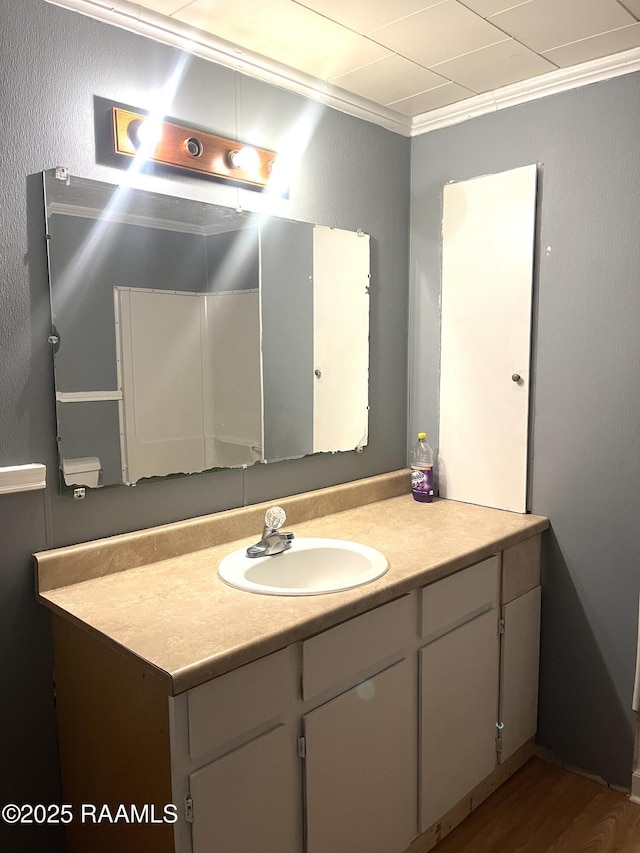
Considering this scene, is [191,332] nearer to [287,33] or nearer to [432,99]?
[287,33]

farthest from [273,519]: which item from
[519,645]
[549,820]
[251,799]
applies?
[549,820]

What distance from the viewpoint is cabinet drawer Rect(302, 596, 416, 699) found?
4.95 feet

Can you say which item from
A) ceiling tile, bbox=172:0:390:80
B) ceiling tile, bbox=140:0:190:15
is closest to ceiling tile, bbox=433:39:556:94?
ceiling tile, bbox=172:0:390:80

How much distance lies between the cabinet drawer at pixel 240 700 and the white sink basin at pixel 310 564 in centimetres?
34

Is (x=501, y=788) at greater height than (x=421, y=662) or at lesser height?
lesser

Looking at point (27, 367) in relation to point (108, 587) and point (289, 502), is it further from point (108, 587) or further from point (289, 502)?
point (289, 502)

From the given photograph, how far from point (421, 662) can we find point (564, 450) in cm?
86

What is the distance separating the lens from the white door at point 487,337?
2.26m

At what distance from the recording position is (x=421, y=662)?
1818 millimetres

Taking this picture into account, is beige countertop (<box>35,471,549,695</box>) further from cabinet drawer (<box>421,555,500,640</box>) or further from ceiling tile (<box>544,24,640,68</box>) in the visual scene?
ceiling tile (<box>544,24,640,68</box>)

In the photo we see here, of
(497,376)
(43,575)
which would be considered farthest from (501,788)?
(43,575)

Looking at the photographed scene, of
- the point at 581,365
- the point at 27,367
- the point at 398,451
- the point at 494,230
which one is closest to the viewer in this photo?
the point at 27,367

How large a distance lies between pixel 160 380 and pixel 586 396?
1.32 meters

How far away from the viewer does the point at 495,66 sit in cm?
206
